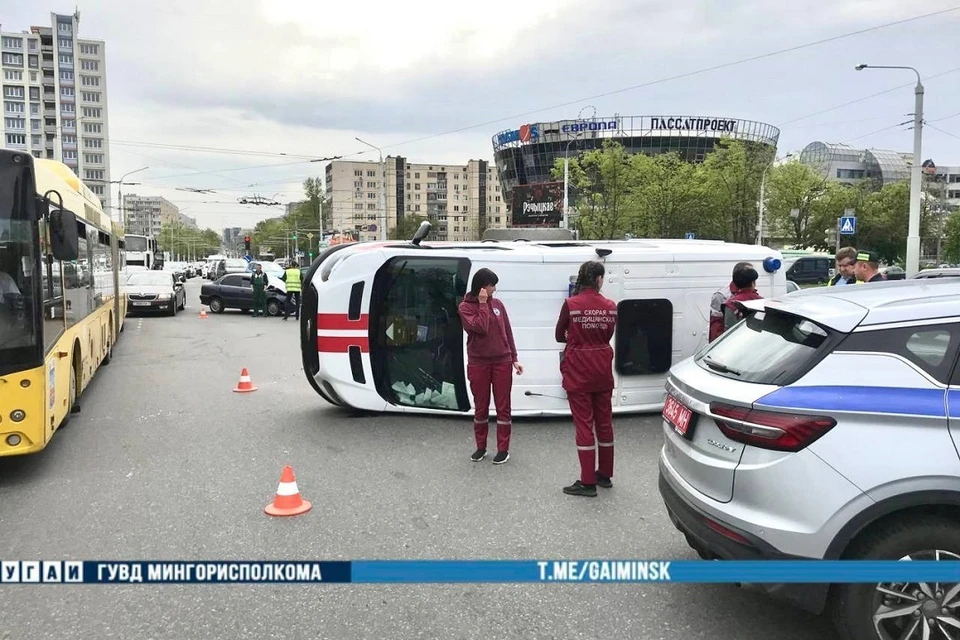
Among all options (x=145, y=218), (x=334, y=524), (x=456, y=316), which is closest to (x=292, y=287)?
(x=456, y=316)

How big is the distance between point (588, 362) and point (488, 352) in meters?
1.25

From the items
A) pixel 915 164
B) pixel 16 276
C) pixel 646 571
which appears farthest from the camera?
pixel 915 164

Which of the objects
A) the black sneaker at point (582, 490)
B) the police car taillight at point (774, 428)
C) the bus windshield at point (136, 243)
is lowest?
the black sneaker at point (582, 490)

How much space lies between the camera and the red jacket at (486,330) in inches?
248

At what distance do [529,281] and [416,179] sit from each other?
6009 inches

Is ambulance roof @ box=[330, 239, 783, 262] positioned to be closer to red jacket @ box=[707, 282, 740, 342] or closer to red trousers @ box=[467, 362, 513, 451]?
red jacket @ box=[707, 282, 740, 342]

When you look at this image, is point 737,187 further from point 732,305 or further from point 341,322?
point 341,322

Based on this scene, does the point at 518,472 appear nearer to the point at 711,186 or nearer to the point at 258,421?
the point at 258,421

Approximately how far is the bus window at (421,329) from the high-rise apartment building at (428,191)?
13861cm

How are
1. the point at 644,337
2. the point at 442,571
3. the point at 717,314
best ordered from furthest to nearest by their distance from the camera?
the point at 644,337 < the point at 717,314 < the point at 442,571

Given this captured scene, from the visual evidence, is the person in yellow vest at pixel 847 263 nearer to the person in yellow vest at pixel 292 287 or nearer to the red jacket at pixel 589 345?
the red jacket at pixel 589 345

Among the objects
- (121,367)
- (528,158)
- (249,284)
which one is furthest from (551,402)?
(528,158)

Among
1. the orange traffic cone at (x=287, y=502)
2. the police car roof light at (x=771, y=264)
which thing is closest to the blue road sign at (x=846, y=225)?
the police car roof light at (x=771, y=264)

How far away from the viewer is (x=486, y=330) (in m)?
6.31
